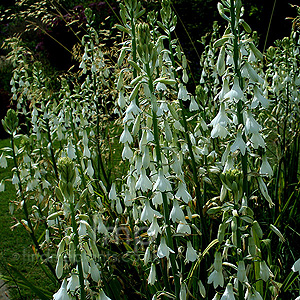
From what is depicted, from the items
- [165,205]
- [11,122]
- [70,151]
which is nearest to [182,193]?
[165,205]

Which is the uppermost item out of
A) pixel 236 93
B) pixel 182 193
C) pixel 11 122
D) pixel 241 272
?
pixel 11 122

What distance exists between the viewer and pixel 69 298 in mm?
1565

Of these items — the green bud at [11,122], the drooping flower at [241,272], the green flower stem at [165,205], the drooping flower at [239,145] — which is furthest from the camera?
the green bud at [11,122]

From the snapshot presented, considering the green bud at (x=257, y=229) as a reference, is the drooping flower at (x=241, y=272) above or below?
below

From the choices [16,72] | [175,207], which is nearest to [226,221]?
[175,207]

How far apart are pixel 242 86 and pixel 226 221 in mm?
623

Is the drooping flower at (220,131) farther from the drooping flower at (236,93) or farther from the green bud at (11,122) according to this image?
the green bud at (11,122)

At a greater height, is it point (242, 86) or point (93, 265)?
point (242, 86)

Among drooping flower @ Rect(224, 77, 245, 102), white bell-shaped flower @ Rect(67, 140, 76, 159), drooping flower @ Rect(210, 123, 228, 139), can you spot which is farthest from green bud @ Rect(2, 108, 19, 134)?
drooping flower @ Rect(224, 77, 245, 102)

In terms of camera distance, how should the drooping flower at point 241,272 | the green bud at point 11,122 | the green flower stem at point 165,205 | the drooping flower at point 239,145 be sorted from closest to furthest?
the drooping flower at point 241,272
the drooping flower at point 239,145
the green flower stem at point 165,205
the green bud at point 11,122

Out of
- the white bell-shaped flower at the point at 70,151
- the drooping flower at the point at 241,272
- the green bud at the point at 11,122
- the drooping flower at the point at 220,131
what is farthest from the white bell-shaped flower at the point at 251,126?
the green bud at the point at 11,122

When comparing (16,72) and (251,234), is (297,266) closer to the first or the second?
(251,234)

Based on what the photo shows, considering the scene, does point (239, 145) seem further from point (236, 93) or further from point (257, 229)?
point (257, 229)

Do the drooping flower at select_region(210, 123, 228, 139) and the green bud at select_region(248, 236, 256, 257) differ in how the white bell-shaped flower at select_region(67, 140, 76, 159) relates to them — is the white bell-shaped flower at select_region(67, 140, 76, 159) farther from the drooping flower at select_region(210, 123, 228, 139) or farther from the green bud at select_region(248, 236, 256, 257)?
the green bud at select_region(248, 236, 256, 257)
